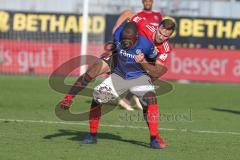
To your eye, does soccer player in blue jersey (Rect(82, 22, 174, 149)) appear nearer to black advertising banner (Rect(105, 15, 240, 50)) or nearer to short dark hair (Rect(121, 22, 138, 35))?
short dark hair (Rect(121, 22, 138, 35))

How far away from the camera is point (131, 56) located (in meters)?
9.11

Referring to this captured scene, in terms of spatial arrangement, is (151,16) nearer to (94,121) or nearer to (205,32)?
(94,121)

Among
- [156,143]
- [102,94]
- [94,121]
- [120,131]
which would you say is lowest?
[120,131]

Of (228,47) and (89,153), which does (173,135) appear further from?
(228,47)

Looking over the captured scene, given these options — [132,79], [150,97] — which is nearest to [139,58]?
[132,79]

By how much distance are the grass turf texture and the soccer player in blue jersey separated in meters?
0.29

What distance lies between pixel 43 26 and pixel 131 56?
48.1 ft

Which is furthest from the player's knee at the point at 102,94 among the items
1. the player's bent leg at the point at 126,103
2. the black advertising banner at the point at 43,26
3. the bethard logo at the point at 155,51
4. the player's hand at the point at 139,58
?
the black advertising banner at the point at 43,26

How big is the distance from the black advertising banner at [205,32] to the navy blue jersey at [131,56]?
45.0 feet

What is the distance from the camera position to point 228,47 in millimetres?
22984

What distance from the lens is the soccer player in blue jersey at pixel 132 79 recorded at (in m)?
9.10

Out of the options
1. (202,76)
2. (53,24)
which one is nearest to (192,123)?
(202,76)

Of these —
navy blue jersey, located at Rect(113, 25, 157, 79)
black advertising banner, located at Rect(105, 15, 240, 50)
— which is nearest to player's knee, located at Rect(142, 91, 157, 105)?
navy blue jersey, located at Rect(113, 25, 157, 79)

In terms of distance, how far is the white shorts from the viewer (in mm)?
9312
